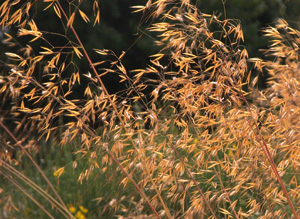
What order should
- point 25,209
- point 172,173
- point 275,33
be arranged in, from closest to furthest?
1. point 275,33
2. point 172,173
3. point 25,209

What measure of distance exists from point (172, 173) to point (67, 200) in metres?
1.49

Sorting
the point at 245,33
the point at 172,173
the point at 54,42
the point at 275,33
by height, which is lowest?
the point at 54,42

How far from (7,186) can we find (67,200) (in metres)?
0.66

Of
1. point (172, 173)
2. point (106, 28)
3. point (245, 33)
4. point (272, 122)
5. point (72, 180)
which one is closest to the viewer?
point (272, 122)

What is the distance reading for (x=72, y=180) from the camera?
352 centimetres

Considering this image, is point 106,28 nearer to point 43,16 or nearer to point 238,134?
point 43,16

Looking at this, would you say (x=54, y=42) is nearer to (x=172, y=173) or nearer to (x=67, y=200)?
(x=67, y=200)

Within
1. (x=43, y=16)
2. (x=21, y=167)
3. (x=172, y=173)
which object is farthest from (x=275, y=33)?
(x=43, y=16)

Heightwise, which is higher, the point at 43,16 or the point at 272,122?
the point at 272,122

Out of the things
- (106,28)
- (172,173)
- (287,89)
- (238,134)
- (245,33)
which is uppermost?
(287,89)

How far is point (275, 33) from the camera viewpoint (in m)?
1.83

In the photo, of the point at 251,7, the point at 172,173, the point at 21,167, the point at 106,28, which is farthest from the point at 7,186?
the point at 251,7

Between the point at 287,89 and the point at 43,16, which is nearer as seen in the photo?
the point at 287,89

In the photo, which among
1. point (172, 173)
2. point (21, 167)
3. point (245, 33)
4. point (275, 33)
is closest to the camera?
point (275, 33)
